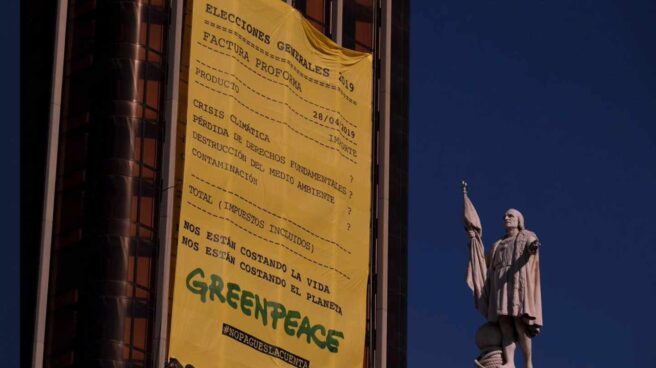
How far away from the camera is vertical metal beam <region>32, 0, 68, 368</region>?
119938 millimetres

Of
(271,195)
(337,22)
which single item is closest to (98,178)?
(271,195)

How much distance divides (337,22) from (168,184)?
22478 mm

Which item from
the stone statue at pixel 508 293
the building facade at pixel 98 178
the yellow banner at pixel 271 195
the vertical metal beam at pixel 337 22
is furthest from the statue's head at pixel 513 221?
the vertical metal beam at pixel 337 22

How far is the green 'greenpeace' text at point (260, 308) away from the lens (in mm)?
112188

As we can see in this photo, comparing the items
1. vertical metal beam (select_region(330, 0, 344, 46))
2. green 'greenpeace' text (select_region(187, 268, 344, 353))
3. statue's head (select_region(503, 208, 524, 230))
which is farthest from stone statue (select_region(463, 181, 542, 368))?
vertical metal beam (select_region(330, 0, 344, 46))

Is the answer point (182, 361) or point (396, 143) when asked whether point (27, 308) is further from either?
point (396, 143)

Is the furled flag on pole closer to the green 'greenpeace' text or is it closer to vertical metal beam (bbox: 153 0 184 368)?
the green 'greenpeace' text

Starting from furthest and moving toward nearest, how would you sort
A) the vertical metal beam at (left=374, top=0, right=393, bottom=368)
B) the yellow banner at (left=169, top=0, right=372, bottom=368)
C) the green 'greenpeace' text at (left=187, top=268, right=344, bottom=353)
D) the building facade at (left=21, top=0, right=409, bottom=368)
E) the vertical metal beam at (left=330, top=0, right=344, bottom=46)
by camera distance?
the vertical metal beam at (left=374, top=0, right=393, bottom=368) → the vertical metal beam at (left=330, top=0, right=344, bottom=46) → the building facade at (left=21, top=0, right=409, bottom=368) → the yellow banner at (left=169, top=0, right=372, bottom=368) → the green 'greenpeace' text at (left=187, top=268, right=344, bottom=353)

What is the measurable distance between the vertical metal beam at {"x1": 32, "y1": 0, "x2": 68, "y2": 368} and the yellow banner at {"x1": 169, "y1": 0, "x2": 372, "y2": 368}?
37.4 feet

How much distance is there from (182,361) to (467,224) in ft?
173

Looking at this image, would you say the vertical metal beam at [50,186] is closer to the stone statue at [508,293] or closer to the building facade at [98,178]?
the building facade at [98,178]

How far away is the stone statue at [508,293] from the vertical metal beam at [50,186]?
65361 millimetres

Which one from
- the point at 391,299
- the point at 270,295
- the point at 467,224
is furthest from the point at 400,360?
the point at 467,224

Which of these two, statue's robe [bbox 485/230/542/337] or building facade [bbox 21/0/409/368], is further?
building facade [bbox 21/0/409/368]
